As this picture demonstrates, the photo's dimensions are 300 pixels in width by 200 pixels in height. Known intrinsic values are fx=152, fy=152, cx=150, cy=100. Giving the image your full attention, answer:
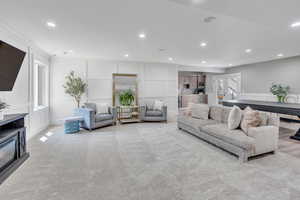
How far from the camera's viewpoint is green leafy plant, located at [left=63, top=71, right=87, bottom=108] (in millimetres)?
5215

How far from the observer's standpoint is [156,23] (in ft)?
8.84

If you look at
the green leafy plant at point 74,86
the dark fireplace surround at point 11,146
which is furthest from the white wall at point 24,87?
the green leafy plant at point 74,86

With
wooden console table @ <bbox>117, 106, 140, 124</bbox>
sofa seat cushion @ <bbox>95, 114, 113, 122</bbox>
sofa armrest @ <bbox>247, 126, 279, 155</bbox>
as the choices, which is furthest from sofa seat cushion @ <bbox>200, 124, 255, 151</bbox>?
sofa seat cushion @ <bbox>95, 114, 113, 122</bbox>

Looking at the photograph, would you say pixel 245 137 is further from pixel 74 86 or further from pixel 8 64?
pixel 74 86

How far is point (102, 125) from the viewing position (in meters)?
4.86

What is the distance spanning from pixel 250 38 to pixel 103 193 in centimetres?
421

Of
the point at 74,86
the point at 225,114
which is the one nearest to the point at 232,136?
the point at 225,114

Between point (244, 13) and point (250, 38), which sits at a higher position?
point (250, 38)

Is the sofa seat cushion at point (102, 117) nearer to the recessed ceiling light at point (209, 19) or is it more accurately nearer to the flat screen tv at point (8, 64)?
the flat screen tv at point (8, 64)

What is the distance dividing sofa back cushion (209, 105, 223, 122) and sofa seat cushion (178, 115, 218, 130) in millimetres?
147

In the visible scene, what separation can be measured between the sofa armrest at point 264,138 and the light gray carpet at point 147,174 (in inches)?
7.2

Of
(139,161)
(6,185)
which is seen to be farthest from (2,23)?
(139,161)

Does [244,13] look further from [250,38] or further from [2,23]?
[2,23]

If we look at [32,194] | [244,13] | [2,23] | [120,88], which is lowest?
[32,194]
